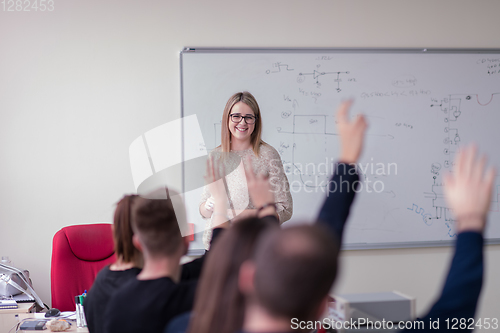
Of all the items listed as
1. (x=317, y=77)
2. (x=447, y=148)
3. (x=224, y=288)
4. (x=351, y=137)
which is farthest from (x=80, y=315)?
(x=447, y=148)

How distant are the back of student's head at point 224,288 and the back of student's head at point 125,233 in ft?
2.25

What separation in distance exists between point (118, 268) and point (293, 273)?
95 cm

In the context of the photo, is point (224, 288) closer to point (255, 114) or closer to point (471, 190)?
point (471, 190)

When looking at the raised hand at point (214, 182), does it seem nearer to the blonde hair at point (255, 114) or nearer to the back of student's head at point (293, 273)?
the back of student's head at point (293, 273)

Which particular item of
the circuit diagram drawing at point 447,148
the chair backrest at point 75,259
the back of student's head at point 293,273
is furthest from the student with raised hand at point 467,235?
the circuit diagram drawing at point 447,148

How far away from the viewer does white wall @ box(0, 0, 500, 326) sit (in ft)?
9.41

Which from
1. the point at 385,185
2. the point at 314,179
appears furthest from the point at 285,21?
the point at 385,185

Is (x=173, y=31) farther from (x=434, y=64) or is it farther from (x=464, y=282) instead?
(x=464, y=282)

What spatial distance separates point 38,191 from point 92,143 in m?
0.50

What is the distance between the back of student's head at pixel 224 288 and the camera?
29.5 inches

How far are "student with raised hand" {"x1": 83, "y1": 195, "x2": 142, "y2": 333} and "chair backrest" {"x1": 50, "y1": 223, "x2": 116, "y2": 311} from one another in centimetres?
100

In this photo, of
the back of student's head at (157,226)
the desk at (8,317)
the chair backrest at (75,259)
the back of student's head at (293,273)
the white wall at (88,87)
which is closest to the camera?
the back of student's head at (293,273)

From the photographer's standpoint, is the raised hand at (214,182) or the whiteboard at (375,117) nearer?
the raised hand at (214,182)

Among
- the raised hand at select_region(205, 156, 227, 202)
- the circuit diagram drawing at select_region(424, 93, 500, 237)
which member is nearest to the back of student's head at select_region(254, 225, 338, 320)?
the raised hand at select_region(205, 156, 227, 202)
